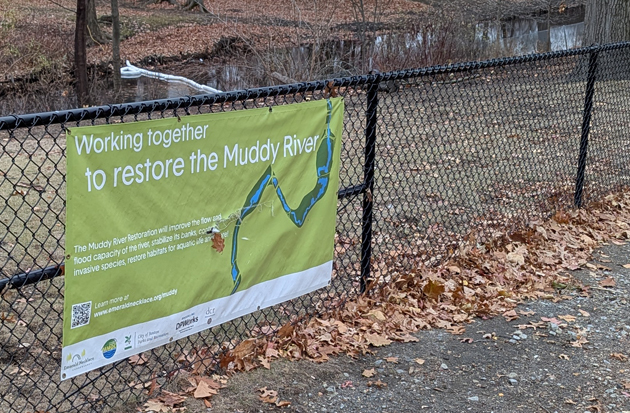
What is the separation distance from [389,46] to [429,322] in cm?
1319

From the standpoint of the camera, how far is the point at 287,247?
396 cm

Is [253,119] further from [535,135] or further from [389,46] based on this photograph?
[389,46]

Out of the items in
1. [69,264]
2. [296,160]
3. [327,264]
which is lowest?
[327,264]

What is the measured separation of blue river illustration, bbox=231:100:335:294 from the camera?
3614mm

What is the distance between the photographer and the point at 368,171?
181 inches

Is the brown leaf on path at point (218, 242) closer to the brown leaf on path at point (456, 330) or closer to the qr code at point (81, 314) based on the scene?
the qr code at point (81, 314)

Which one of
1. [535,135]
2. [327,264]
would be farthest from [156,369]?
[535,135]

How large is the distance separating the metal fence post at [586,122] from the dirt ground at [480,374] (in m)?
2.24

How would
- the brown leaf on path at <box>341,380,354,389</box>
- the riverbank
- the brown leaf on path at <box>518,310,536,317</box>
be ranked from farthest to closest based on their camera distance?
the riverbank < the brown leaf on path at <box>518,310,536,317</box> < the brown leaf on path at <box>341,380,354,389</box>

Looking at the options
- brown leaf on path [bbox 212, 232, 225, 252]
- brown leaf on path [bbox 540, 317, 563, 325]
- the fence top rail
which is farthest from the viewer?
brown leaf on path [bbox 540, 317, 563, 325]

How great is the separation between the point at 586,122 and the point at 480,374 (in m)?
3.68

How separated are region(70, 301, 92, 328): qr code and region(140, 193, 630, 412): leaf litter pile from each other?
0.78 meters

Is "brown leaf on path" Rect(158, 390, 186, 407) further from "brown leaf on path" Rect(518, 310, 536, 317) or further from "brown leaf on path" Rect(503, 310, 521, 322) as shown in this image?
"brown leaf on path" Rect(518, 310, 536, 317)

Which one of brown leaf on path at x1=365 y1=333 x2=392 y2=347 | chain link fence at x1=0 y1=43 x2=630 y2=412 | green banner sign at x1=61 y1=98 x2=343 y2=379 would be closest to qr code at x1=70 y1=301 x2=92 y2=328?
green banner sign at x1=61 y1=98 x2=343 y2=379
